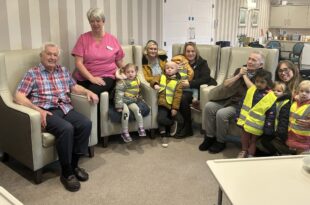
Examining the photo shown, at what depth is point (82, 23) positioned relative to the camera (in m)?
3.82

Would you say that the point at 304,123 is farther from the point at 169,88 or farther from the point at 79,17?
the point at 79,17

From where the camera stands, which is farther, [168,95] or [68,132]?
[168,95]

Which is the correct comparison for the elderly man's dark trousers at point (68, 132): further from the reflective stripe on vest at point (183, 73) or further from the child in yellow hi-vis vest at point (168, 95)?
the reflective stripe on vest at point (183, 73)

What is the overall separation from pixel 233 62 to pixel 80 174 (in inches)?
81.9

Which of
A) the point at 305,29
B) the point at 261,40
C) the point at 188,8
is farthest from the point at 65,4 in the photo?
the point at 305,29

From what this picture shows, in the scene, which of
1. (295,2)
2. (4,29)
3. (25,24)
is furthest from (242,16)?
(4,29)

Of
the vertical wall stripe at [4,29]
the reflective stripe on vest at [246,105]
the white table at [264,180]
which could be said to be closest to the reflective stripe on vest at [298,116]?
the reflective stripe on vest at [246,105]

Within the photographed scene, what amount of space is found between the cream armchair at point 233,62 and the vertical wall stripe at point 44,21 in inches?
67.1

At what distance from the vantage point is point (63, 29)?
3609mm

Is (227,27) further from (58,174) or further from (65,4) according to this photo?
(58,174)

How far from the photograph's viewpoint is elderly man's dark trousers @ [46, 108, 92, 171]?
8.38 ft

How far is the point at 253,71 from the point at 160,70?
110cm

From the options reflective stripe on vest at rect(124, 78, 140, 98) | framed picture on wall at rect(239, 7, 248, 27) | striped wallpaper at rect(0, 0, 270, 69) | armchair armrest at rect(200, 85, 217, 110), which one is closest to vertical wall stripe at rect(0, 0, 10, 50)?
striped wallpaper at rect(0, 0, 270, 69)

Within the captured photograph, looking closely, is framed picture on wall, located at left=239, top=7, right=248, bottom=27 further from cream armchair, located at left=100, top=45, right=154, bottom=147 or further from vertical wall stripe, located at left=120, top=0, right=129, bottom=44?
cream armchair, located at left=100, top=45, right=154, bottom=147
